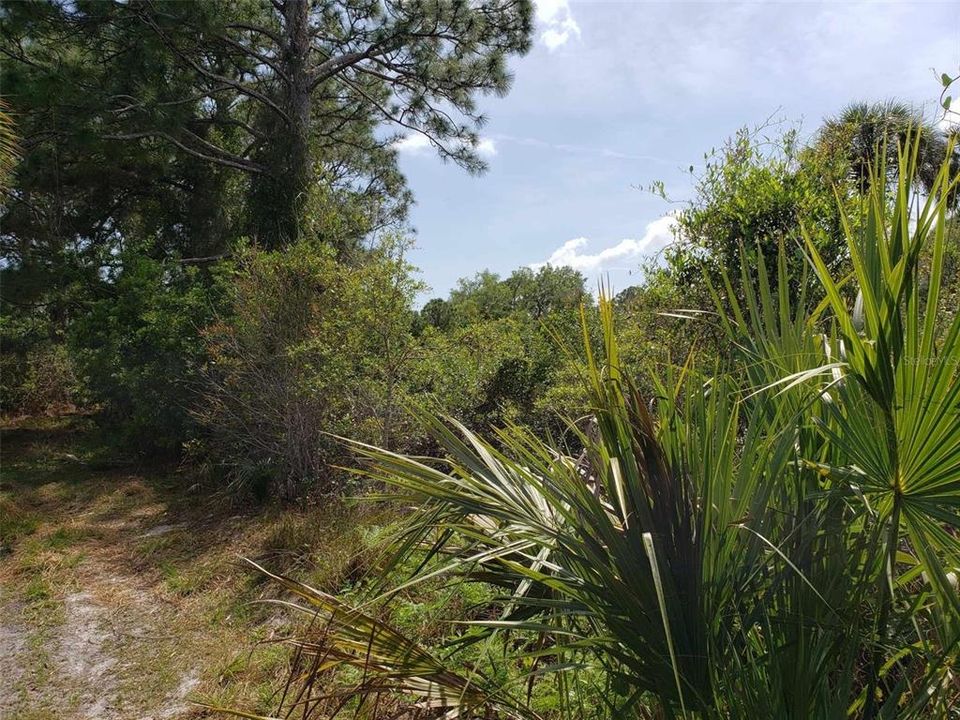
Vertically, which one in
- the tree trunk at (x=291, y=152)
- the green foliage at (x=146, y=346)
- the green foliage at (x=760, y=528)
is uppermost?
the tree trunk at (x=291, y=152)

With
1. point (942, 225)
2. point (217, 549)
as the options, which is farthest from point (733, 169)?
point (217, 549)

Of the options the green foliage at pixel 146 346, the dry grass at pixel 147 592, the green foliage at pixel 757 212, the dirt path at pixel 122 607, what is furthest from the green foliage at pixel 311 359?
the green foliage at pixel 757 212

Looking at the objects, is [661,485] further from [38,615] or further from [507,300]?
[507,300]

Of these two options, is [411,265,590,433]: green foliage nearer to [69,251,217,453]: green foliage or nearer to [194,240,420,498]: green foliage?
[194,240,420,498]: green foliage

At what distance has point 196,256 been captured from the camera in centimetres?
1208

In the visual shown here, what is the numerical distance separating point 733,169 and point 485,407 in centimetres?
481

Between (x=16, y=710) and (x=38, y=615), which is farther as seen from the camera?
(x=38, y=615)

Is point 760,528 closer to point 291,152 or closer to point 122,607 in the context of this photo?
point 122,607

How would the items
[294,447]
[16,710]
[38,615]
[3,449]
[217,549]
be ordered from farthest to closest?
[3,449]
[294,447]
[217,549]
[38,615]
[16,710]

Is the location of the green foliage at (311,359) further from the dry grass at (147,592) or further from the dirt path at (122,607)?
the dirt path at (122,607)

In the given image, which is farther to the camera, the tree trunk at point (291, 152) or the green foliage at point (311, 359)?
the tree trunk at point (291, 152)

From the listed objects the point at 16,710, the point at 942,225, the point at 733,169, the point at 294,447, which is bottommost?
the point at 16,710

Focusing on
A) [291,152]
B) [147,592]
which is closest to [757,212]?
[147,592]

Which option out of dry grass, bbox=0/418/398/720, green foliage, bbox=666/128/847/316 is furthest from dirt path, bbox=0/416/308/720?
green foliage, bbox=666/128/847/316
